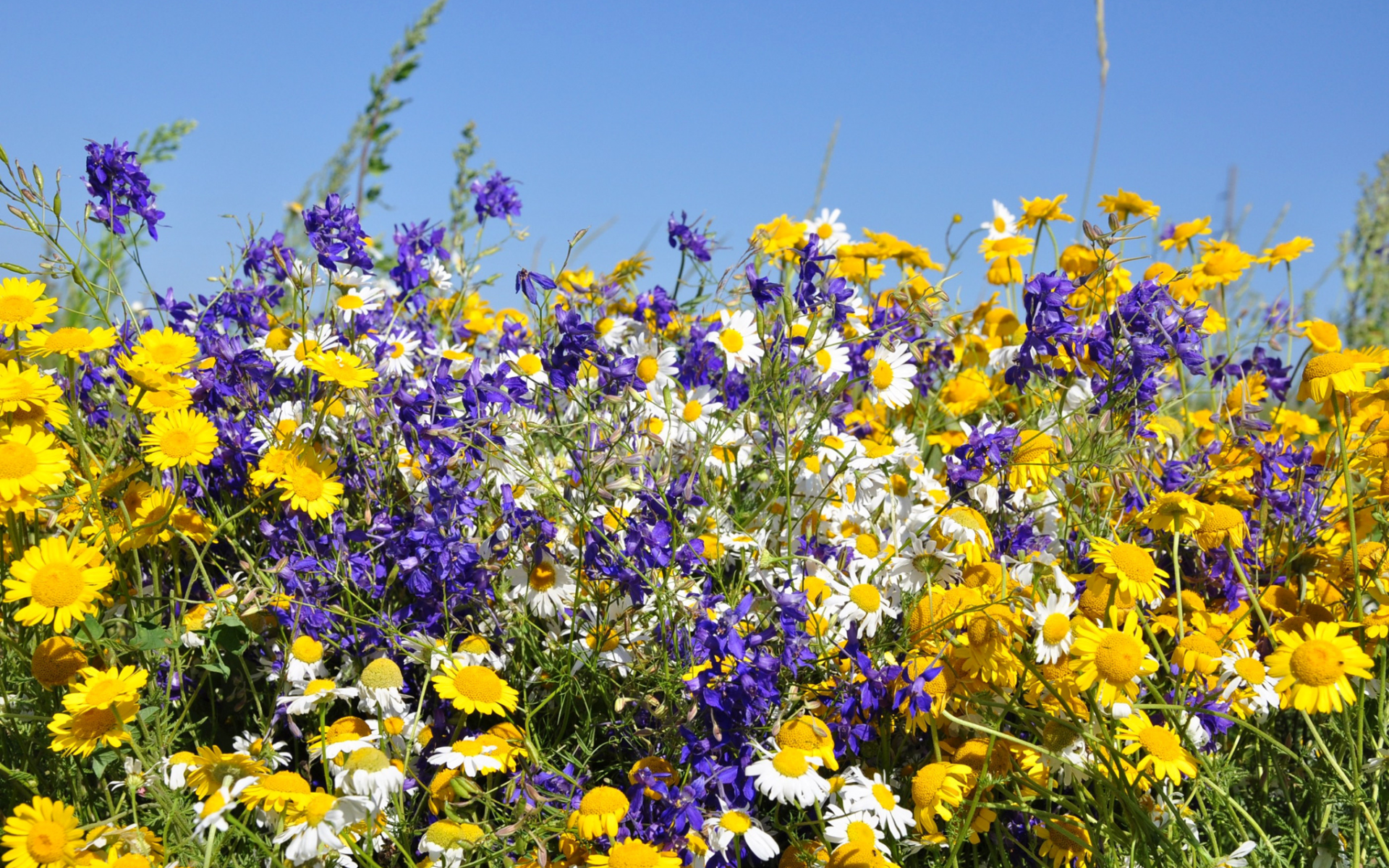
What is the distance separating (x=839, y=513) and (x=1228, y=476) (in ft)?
2.96

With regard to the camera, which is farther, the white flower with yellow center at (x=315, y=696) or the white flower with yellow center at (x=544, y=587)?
the white flower with yellow center at (x=544, y=587)

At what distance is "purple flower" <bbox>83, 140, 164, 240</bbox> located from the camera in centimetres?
229

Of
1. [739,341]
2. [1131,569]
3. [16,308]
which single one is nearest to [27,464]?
[16,308]

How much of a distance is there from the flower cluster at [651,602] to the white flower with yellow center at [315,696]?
0.02 meters

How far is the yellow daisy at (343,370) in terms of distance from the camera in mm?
1927

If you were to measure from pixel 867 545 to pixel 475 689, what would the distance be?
858 mm

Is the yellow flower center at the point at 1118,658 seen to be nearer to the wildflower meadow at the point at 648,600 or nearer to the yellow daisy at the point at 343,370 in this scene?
the wildflower meadow at the point at 648,600

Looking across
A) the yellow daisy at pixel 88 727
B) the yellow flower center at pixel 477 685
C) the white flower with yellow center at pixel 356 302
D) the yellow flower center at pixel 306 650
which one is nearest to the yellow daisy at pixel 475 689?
the yellow flower center at pixel 477 685

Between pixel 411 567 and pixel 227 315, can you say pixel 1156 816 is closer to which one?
pixel 411 567

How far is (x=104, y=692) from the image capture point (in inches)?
67.6

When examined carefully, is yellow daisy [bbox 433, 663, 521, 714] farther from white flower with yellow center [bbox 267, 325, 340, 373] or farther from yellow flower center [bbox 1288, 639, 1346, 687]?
yellow flower center [bbox 1288, 639, 1346, 687]

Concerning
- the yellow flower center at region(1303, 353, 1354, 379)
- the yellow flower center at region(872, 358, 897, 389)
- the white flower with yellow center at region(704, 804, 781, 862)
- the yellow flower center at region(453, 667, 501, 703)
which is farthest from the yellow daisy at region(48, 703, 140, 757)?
the yellow flower center at region(1303, 353, 1354, 379)

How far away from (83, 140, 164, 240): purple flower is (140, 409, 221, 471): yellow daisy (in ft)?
1.98

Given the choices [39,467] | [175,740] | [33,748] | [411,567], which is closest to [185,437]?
[39,467]
